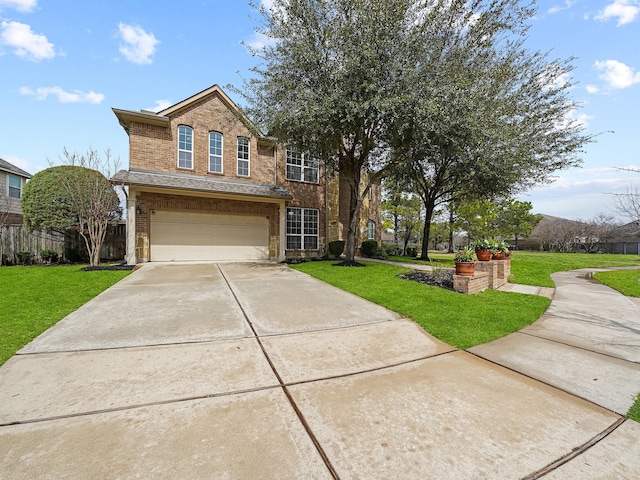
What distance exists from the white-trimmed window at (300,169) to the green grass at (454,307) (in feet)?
28.0

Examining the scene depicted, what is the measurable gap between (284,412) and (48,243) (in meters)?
14.9

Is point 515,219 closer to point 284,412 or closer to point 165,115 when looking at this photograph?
point 165,115

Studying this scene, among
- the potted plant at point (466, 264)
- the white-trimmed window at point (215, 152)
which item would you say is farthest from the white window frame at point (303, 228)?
the potted plant at point (466, 264)

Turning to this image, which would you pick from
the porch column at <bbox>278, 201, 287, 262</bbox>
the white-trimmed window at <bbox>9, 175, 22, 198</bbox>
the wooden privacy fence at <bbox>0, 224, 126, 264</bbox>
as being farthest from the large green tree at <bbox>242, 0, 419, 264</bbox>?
the white-trimmed window at <bbox>9, 175, 22, 198</bbox>

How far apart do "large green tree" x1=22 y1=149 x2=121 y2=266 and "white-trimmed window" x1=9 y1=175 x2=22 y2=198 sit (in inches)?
451

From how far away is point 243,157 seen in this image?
552 inches

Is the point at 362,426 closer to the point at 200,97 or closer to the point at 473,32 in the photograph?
the point at 473,32

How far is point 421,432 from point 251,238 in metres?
12.5

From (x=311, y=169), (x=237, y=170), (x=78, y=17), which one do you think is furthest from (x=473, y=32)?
(x=78, y=17)

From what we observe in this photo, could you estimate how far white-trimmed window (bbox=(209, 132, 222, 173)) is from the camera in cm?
1328

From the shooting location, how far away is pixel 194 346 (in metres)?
3.46

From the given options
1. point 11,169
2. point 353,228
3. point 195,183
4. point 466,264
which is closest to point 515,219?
point 353,228

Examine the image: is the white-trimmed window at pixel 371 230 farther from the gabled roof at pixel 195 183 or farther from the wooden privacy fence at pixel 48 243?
the wooden privacy fence at pixel 48 243

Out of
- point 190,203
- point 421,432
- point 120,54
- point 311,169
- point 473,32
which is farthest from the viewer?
point 311,169
